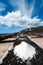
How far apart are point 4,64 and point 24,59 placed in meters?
1.38

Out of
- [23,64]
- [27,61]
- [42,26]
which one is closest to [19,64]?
[23,64]

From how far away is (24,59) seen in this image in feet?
24.2

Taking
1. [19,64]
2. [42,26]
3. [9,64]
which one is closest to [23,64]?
[19,64]

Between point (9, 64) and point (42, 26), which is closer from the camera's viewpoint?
point (9, 64)

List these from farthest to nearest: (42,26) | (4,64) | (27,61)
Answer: (42,26)
(27,61)
(4,64)

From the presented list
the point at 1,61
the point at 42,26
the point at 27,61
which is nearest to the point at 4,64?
the point at 1,61

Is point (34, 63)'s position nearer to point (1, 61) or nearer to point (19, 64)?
point (19, 64)

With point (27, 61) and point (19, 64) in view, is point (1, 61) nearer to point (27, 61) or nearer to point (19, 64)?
point (19, 64)

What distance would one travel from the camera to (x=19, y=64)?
6.55 m

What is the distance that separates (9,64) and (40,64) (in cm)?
148

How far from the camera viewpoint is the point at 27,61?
706 centimetres

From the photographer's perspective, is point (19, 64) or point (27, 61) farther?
point (27, 61)

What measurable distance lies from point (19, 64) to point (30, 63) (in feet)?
1.91

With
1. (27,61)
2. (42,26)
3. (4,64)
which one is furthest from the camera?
(42,26)
